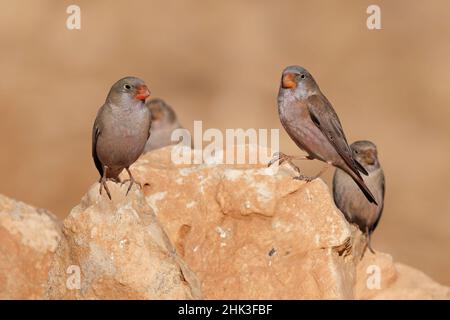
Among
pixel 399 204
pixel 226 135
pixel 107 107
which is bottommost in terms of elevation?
pixel 399 204

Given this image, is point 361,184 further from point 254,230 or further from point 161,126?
point 161,126

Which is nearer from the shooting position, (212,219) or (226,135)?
(212,219)

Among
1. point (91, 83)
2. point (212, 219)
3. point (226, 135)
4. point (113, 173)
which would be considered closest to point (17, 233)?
point (113, 173)

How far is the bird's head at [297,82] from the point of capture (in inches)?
320

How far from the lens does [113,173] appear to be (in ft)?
25.8

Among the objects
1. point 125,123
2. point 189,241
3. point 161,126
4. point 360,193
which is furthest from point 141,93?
point 161,126

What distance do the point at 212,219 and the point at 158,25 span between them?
Answer: 41.8 feet

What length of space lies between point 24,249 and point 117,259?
1474mm

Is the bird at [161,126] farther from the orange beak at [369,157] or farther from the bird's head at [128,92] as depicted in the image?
the bird's head at [128,92]

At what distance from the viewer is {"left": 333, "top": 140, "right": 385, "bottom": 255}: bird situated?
9708 mm

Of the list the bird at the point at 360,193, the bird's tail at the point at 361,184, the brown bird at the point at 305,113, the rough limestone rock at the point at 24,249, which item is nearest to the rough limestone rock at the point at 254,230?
the brown bird at the point at 305,113

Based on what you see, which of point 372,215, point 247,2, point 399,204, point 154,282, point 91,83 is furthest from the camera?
point 247,2

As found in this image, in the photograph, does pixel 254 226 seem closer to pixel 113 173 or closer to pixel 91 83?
pixel 113 173

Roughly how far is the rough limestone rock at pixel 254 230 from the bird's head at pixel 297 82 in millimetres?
699
